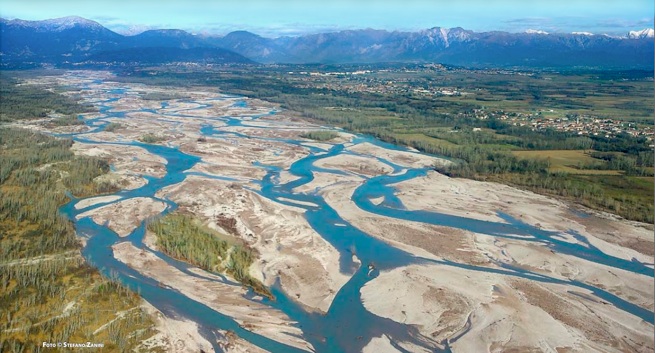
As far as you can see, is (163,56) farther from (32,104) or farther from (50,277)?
(50,277)

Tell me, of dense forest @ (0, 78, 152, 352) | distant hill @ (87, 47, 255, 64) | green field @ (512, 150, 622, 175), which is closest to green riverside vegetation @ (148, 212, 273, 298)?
dense forest @ (0, 78, 152, 352)

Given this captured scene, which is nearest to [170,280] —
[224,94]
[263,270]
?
[263,270]


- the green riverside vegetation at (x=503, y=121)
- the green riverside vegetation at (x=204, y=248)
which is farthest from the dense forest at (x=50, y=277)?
the green riverside vegetation at (x=503, y=121)

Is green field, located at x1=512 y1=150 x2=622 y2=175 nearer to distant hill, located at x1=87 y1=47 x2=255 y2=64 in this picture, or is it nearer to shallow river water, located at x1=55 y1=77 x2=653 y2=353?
shallow river water, located at x1=55 y1=77 x2=653 y2=353

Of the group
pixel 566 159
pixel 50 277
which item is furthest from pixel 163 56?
pixel 50 277

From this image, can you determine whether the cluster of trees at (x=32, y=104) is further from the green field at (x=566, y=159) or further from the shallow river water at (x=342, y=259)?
the green field at (x=566, y=159)

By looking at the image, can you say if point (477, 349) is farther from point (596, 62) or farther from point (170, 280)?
point (596, 62)
